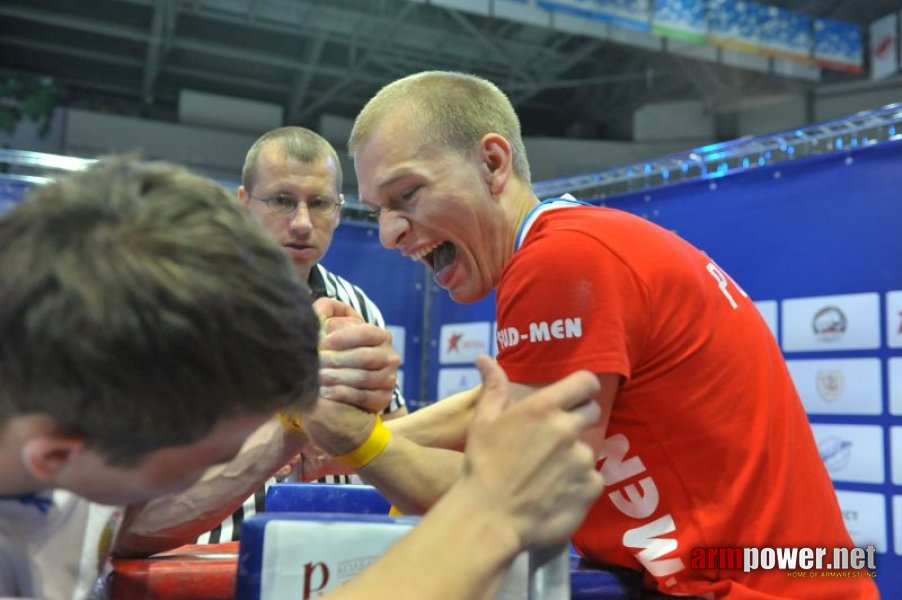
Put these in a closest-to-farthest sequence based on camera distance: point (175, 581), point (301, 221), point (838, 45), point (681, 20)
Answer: point (175, 581)
point (301, 221)
point (681, 20)
point (838, 45)

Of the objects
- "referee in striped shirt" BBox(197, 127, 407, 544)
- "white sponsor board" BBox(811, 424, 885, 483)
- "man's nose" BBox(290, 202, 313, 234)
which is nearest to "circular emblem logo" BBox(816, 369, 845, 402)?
"white sponsor board" BBox(811, 424, 885, 483)

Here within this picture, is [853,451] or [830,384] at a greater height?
[830,384]

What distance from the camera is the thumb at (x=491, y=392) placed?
0.70 meters

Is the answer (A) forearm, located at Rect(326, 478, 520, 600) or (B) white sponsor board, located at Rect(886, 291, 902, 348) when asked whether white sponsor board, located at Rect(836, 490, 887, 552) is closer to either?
(B) white sponsor board, located at Rect(886, 291, 902, 348)

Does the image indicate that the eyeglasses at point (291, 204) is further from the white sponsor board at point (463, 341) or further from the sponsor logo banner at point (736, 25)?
the sponsor logo banner at point (736, 25)

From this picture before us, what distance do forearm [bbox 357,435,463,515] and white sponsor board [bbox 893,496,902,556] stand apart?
2259 mm

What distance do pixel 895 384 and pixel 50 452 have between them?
294cm

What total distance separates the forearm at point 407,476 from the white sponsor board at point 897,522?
226 cm

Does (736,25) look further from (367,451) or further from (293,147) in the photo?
(367,451)

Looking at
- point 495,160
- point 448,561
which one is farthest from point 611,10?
point 448,561

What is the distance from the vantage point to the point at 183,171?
2.29 feet

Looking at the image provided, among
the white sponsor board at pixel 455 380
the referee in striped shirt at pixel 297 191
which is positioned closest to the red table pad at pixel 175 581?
the referee in striped shirt at pixel 297 191

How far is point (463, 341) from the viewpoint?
4586 millimetres

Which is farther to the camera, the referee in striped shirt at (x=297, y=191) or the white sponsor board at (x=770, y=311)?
the white sponsor board at (x=770, y=311)
